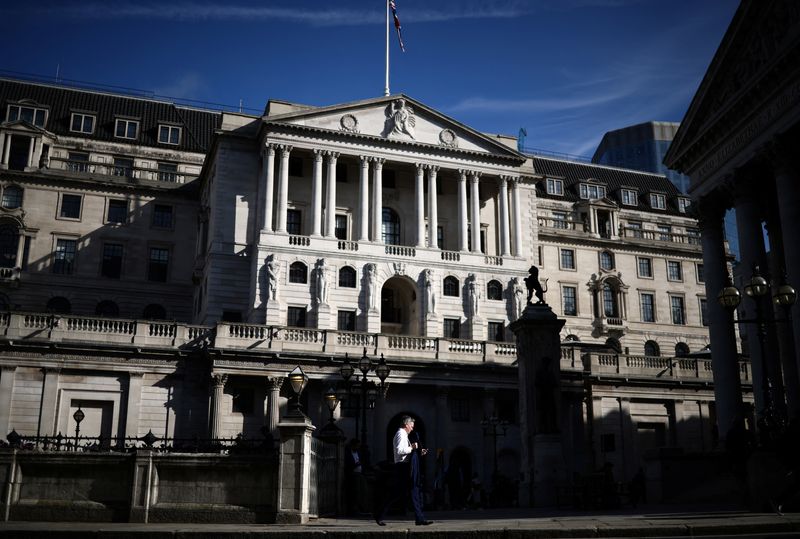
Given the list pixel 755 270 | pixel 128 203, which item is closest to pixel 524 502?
pixel 755 270

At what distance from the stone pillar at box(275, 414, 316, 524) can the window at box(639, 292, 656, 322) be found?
53.8 meters

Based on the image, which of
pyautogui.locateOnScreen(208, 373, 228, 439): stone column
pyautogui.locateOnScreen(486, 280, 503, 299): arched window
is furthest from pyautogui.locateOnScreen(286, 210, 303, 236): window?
pyautogui.locateOnScreen(208, 373, 228, 439): stone column

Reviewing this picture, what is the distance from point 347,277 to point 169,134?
2589cm

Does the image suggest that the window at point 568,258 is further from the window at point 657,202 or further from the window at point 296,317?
the window at point 296,317

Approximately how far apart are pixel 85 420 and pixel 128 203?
2334 cm

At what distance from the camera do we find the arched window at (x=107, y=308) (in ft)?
186

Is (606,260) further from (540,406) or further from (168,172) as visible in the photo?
(540,406)

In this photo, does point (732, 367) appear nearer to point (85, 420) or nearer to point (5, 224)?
point (85, 420)

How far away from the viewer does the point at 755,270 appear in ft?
75.9

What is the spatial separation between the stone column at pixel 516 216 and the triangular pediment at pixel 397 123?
2.22 m

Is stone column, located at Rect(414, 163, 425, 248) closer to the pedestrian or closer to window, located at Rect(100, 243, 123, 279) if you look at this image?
window, located at Rect(100, 243, 123, 279)

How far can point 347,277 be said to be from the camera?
1992 inches

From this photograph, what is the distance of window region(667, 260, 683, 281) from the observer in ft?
226

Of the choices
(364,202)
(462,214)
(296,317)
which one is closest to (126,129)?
(364,202)
